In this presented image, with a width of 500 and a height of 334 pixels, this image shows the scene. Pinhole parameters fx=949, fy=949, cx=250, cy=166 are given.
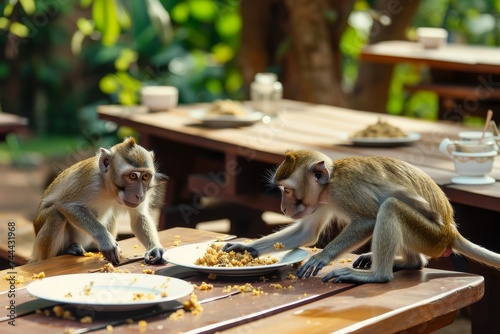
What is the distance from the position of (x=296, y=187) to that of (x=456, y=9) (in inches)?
249

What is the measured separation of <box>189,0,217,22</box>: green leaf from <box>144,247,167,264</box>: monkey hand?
18.6 ft

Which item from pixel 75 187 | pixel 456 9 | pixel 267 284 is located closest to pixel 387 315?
pixel 267 284

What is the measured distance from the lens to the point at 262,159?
14.3ft

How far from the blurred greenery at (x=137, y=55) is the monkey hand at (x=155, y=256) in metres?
4.17

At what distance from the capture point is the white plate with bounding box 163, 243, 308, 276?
2.61 meters

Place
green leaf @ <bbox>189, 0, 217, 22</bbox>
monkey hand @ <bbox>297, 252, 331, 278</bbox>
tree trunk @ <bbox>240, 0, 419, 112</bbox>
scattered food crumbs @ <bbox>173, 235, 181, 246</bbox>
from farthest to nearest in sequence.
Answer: green leaf @ <bbox>189, 0, 217, 22</bbox> < tree trunk @ <bbox>240, 0, 419, 112</bbox> < scattered food crumbs @ <bbox>173, 235, 181, 246</bbox> < monkey hand @ <bbox>297, 252, 331, 278</bbox>

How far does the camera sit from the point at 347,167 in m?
2.97

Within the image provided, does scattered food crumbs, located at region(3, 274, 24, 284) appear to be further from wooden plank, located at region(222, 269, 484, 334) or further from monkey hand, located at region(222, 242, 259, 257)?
wooden plank, located at region(222, 269, 484, 334)

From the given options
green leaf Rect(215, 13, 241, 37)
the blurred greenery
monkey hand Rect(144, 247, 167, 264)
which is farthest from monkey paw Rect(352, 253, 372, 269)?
green leaf Rect(215, 13, 241, 37)

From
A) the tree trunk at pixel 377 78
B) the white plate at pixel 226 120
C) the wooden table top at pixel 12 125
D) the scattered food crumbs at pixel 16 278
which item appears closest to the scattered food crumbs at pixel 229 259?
the scattered food crumbs at pixel 16 278

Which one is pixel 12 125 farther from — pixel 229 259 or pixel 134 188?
pixel 229 259

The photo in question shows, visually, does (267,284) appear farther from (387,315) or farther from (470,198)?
(470,198)

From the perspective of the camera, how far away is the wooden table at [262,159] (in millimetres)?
3566

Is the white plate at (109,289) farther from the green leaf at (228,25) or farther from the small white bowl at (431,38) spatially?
the green leaf at (228,25)
